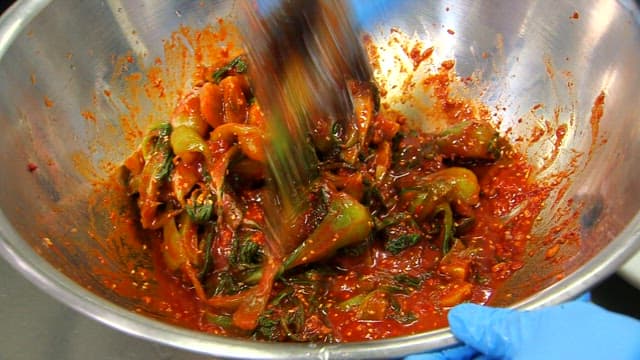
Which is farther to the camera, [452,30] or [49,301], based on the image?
[452,30]

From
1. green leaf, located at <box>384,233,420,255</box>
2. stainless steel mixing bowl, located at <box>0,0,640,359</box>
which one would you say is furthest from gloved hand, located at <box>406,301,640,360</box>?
green leaf, located at <box>384,233,420,255</box>

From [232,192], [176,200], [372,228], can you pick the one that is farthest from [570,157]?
[176,200]

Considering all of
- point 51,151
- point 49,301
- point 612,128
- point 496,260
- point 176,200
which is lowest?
point 496,260

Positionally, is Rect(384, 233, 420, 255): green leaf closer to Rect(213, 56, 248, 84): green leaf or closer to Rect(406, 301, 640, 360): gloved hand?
Rect(406, 301, 640, 360): gloved hand

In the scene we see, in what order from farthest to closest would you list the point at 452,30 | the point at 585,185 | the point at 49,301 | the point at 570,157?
the point at 452,30 < the point at 49,301 < the point at 570,157 < the point at 585,185

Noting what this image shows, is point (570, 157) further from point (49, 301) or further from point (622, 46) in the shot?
point (49, 301)

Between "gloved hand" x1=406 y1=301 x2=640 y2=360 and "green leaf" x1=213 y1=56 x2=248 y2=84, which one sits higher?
"green leaf" x1=213 y1=56 x2=248 y2=84

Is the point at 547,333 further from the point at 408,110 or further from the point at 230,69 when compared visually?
the point at 230,69
